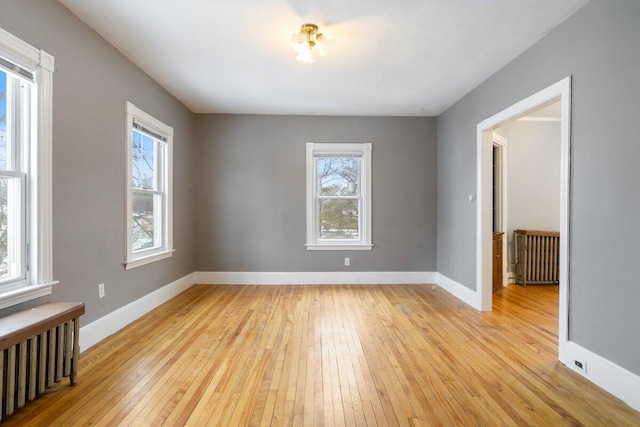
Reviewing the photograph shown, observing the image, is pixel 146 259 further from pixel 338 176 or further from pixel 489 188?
pixel 489 188

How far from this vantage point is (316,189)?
5.31 metres

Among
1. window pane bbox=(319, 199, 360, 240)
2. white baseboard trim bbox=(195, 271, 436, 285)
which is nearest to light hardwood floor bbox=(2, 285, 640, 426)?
white baseboard trim bbox=(195, 271, 436, 285)

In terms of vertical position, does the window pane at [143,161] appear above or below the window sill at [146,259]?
above

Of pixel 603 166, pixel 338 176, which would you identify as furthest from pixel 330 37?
pixel 338 176

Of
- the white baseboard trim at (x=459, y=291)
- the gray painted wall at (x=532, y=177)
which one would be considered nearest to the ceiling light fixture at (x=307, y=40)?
the white baseboard trim at (x=459, y=291)

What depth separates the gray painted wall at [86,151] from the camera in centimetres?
242

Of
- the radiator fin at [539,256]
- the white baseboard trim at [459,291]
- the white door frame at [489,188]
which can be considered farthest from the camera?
the radiator fin at [539,256]

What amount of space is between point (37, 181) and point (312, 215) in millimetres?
3534

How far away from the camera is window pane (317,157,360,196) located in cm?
536

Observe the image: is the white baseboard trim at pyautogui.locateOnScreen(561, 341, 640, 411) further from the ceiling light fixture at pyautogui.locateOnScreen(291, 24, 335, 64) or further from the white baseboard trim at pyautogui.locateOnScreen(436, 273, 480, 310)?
the ceiling light fixture at pyautogui.locateOnScreen(291, 24, 335, 64)

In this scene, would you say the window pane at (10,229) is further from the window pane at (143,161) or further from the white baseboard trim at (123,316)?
the window pane at (143,161)

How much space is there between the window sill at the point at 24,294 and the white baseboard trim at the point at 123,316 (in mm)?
562

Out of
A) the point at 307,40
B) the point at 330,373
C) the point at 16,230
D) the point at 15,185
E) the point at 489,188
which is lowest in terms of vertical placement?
the point at 330,373

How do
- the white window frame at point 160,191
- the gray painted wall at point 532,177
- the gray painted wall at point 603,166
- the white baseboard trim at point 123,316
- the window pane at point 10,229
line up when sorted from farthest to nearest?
1. the gray painted wall at point 532,177
2. the white window frame at point 160,191
3. the white baseboard trim at point 123,316
4. the window pane at point 10,229
5. the gray painted wall at point 603,166
